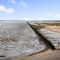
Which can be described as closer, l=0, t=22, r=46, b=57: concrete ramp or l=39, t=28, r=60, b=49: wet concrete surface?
l=0, t=22, r=46, b=57: concrete ramp

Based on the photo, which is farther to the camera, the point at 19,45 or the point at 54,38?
the point at 54,38

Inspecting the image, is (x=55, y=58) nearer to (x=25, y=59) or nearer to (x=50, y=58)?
(x=50, y=58)

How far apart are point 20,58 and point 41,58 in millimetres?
654

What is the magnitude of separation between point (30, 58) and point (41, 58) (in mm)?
331

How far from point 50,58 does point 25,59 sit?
75cm

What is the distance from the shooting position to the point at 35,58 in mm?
6543

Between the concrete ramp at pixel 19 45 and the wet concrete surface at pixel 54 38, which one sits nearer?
Result: the concrete ramp at pixel 19 45

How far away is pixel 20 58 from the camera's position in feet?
22.0

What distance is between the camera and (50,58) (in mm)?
6527

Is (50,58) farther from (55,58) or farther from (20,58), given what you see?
(20,58)

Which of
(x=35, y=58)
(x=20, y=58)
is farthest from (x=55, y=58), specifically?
(x=20, y=58)

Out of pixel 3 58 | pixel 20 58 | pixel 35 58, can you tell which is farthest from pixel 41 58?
pixel 3 58

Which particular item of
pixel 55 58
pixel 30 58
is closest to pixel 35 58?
pixel 30 58

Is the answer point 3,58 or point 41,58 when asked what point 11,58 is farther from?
point 41,58
